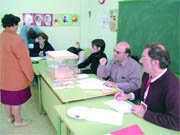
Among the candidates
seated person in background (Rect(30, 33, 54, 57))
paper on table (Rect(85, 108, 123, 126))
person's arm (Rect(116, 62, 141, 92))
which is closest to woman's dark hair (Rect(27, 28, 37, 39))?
seated person in background (Rect(30, 33, 54, 57))

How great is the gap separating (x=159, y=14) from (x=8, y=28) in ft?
6.88

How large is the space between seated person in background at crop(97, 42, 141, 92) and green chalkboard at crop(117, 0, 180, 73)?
65 cm

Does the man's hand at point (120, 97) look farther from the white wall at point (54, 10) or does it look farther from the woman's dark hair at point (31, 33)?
the white wall at point (54, 10)

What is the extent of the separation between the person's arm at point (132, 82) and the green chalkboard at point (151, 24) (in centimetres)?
62

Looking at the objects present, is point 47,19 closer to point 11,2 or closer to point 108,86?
point 11,2

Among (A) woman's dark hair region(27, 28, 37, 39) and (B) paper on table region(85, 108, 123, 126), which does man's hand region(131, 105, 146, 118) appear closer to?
(B) paper on table region(85, 108, 123, 126)

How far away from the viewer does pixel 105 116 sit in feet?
4.84

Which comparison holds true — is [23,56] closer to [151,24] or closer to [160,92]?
[160,92]

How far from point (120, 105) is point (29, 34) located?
3.16m

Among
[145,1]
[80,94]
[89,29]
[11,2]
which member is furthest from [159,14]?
[11,2]

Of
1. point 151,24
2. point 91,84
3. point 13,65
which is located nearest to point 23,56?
→ point 13,65

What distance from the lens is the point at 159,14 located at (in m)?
2.67

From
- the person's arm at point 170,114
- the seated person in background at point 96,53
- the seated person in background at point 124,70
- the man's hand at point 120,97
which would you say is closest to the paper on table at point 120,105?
the man's hand at point 120,97

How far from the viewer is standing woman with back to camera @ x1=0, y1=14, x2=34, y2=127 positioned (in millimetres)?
2230
